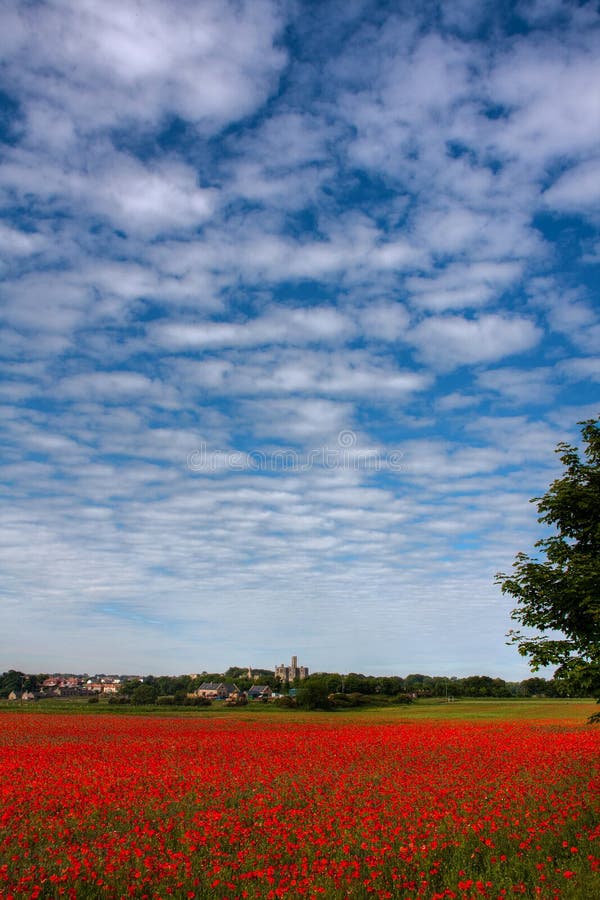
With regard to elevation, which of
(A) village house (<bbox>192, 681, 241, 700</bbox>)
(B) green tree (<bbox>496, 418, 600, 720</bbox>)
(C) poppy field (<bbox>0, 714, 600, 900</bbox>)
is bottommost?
(A) village house (<bbox>192, 681, 241, 700</bbox>)

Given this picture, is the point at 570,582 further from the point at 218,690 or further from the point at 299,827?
the point at 218,690

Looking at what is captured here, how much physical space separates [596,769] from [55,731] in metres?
30.3

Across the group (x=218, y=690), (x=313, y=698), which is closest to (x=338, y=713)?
(x=313, y=698)

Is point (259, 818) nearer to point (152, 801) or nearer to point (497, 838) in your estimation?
point (152, 801)

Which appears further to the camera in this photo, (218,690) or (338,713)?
(218,690)

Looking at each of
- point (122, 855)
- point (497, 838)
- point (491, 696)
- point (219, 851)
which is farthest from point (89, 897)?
point (491, 696)

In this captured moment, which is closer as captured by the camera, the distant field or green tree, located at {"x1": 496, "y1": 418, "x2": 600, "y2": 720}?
green tree, located at {"x1": 496, "y1": 418, "x2": 600, "y2": 720}

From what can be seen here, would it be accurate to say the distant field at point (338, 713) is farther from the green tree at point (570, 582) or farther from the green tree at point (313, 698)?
the green tree at point (570, 582)

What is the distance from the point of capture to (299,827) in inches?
451

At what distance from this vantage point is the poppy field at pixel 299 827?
853cm

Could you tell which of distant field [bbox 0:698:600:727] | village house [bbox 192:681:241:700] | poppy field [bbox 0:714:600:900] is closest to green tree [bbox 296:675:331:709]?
distant field [bbox 0:698:600:727]

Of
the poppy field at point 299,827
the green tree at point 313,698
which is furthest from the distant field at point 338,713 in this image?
the poppy field at point 299,827

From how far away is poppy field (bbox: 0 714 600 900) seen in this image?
8532mm

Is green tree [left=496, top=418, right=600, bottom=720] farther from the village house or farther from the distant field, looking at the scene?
the village house
